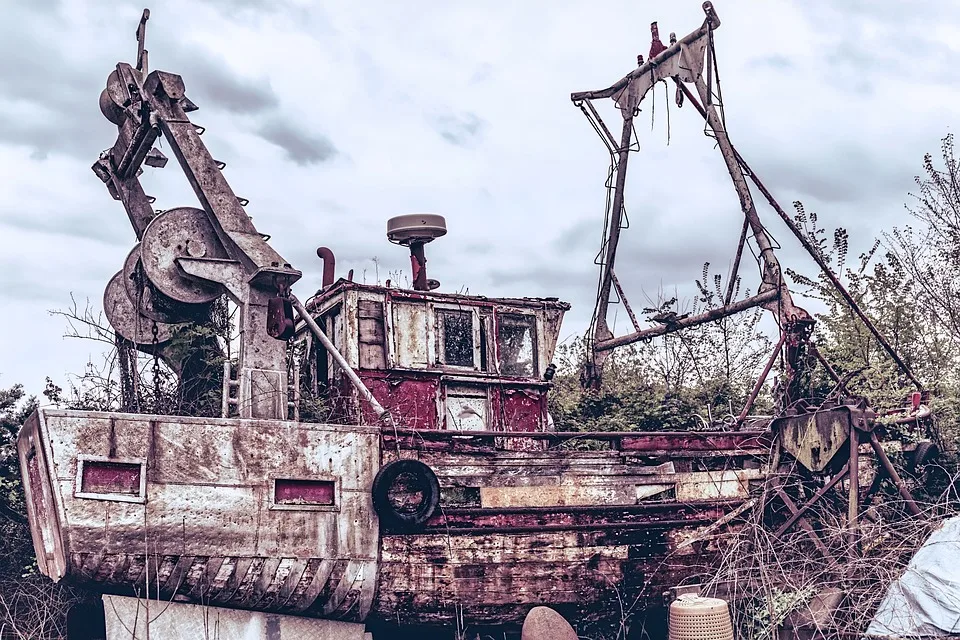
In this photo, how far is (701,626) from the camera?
26.3ft

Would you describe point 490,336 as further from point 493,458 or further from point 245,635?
Answer: point 245,635

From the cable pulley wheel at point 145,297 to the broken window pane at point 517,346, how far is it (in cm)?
373

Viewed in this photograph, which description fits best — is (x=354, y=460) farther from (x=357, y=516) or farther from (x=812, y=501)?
(x=812, y=501)

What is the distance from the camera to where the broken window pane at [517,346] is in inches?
461

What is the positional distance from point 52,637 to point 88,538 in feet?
8.05

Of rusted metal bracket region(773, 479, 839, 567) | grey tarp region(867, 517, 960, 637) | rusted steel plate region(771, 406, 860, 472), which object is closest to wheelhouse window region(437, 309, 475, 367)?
rusted steel plate region(771, 406, 860, 472)

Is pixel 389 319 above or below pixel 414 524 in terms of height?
above

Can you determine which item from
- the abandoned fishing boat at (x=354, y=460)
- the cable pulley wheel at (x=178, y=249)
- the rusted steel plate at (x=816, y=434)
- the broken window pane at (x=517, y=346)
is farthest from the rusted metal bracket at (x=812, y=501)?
the cable pulley wheel at (x=178, y=249)

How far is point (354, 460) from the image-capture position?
9.48 metres

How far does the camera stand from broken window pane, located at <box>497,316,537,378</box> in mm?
11703

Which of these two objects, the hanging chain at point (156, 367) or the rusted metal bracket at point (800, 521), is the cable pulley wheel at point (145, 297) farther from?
A: the rusted metal bracket at point (800, 521)

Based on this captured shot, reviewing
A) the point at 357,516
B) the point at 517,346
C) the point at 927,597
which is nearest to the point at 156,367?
the point at 357,516

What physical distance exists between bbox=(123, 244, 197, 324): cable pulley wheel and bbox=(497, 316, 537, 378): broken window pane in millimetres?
3728

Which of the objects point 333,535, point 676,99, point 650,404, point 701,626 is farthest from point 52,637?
point 676,99
